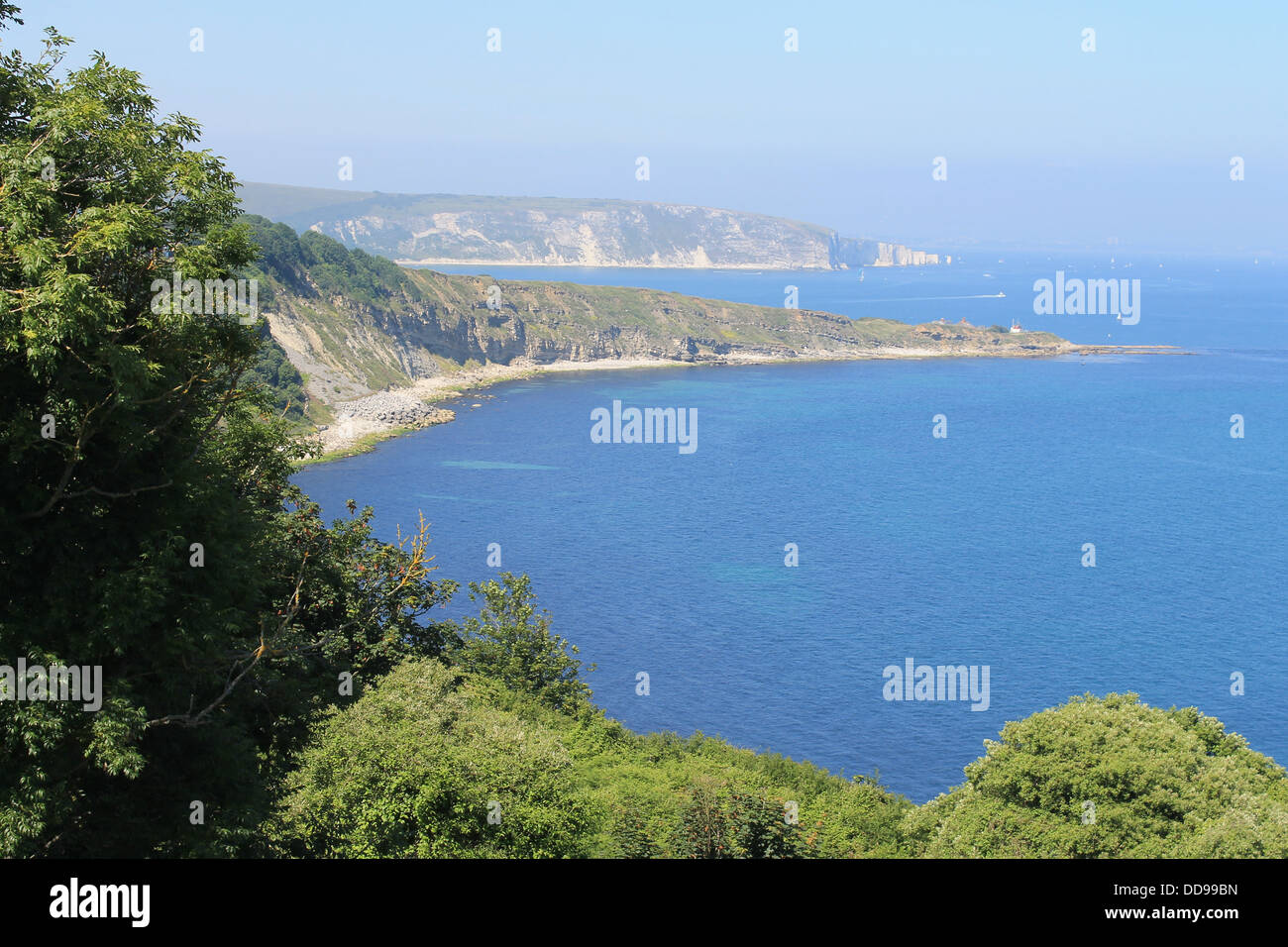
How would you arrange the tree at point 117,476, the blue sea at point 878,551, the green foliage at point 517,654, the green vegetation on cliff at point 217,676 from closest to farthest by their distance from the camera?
the tree at point 117,476 < the green vegetation on cliff at point 217,676 < the green foliage at point 517,654 < the blue sea at point 878,551

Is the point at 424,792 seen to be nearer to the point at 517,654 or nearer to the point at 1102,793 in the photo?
the point at 1102,793

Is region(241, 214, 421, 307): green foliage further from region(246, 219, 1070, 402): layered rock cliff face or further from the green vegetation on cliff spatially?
the green vegetation on cliff

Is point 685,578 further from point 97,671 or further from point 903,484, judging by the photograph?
point 97,671

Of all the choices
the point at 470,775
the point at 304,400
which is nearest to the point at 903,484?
the point at 304,400

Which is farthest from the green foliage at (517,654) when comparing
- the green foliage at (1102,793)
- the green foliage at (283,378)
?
the green foliage at (283,378)

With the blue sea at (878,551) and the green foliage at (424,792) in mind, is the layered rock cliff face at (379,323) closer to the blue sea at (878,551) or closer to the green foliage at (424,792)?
the blue sea at (878,551)

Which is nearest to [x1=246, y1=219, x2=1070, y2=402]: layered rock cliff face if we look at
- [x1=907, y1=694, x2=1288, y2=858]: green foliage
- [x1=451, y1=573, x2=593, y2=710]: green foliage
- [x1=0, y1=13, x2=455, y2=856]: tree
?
[x1=451, y1=573, x2=593, y2=710]: green foliage

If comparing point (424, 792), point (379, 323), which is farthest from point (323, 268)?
point (424, 792)
